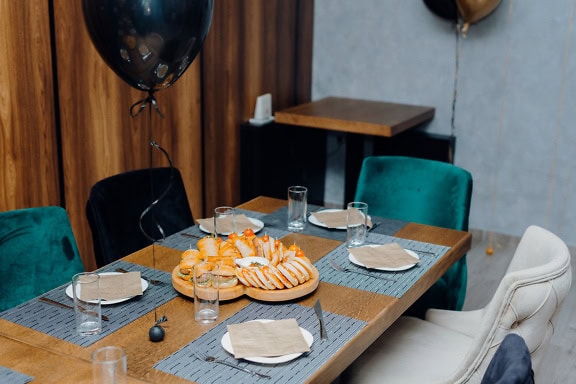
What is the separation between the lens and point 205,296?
1.83 meters

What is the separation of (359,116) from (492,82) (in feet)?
2.78

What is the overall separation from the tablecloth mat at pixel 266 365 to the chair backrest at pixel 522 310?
0.30 meters

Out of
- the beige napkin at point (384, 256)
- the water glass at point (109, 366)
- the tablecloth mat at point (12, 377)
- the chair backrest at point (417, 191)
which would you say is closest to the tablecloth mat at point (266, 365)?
the water glass at point (109, 366)

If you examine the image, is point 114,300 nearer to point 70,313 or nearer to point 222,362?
point 70,313

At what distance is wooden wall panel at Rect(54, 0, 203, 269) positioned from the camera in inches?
127

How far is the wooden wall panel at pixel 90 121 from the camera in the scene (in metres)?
3.22

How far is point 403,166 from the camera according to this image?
10.1 ft

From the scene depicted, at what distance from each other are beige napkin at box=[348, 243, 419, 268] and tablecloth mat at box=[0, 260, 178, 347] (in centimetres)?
60

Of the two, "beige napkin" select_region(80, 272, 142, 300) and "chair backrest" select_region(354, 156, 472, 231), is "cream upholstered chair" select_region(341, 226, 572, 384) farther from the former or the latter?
"beige napkin" select_region(80, 272, 142, 300)

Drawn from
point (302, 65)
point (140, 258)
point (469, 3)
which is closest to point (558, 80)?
point (469, 3)

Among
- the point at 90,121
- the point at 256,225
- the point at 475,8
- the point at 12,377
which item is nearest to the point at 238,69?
the point at 90,121

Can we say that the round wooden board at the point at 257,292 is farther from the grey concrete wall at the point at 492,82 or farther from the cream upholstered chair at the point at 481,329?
the grey concrete wall at the point at 492,82

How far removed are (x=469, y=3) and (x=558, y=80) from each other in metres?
0.69

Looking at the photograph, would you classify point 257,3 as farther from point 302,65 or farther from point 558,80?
point 558,80
